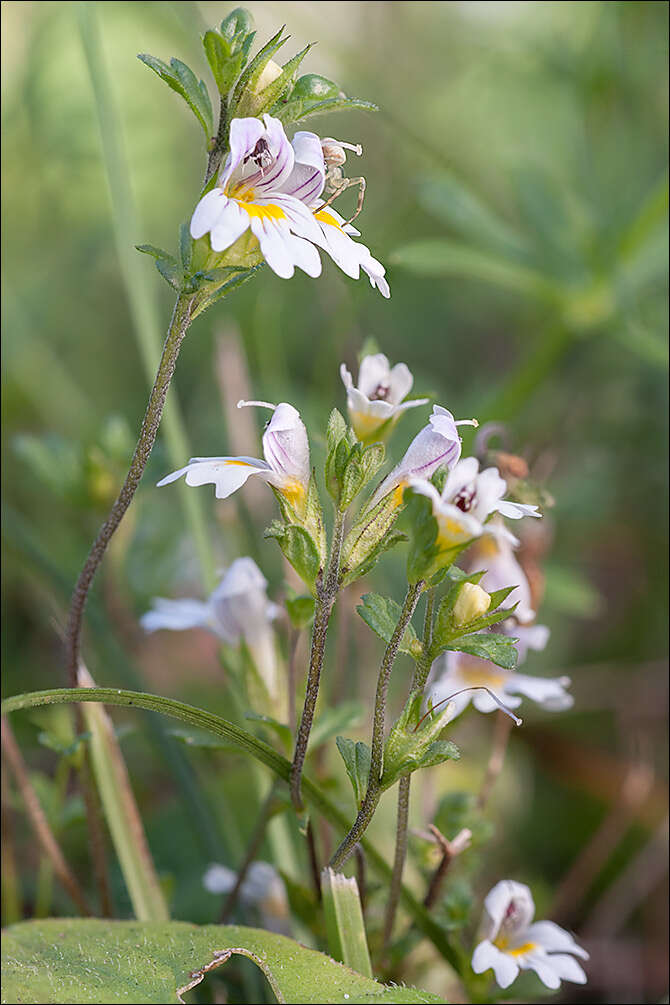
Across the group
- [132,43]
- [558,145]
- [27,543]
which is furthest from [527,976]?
[132,43]

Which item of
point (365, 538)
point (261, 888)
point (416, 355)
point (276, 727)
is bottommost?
point (261, 888)

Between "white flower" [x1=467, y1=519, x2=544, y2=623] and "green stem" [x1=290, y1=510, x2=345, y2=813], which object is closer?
"green stem" [x1=290, y1=510, x2=345, y2=813]

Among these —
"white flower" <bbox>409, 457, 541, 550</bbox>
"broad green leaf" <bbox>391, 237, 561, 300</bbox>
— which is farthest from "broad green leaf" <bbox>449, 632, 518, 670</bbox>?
"broad green leaf" <bbox>391, 237, 561, 300</bbox>

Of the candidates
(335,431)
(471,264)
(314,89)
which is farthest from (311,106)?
(471,264)

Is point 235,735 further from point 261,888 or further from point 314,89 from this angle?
point 314,89

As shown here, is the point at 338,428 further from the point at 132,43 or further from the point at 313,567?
the point at 132,43

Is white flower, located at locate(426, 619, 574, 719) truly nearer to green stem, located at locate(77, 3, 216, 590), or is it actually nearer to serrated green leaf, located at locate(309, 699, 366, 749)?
serrated green leaf, located at locate(309, 699, 366, 749)
